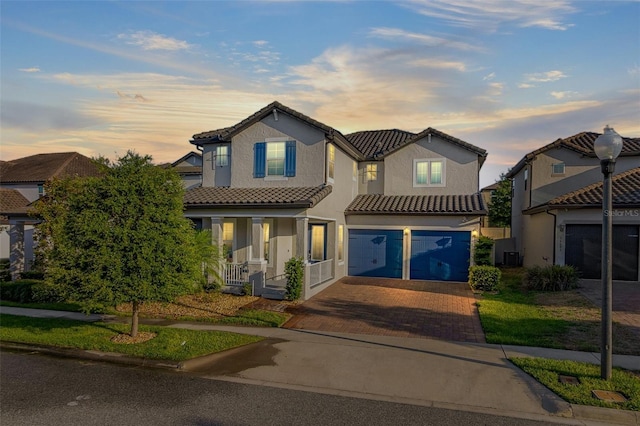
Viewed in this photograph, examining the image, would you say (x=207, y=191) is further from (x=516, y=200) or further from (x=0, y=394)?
(x=516, y=200)

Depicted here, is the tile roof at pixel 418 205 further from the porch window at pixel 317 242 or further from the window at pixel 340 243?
the porch window at pixel 317 242

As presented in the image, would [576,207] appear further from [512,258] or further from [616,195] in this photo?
[512,258]

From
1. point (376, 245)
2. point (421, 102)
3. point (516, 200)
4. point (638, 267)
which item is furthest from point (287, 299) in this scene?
point (516, 200)

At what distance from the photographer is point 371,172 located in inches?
845

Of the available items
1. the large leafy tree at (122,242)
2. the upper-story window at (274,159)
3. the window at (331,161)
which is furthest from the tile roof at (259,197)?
the large leafy tree at (122,242)

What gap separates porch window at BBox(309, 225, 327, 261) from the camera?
61.9 ft

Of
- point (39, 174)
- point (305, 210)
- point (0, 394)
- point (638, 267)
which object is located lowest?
point (0, 394)

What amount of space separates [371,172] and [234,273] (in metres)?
9.80

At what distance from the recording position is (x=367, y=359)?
8312 mm

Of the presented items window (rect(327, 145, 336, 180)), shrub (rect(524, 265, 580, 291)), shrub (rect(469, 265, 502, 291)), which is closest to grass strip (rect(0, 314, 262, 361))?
window (rect(327, 145, 336, 180))

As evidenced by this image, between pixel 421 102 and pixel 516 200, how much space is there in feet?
43.9

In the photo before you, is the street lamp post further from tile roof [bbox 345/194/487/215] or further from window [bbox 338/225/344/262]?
window [bbox 338/225/344/262]

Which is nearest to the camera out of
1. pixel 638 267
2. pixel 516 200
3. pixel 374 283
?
pixel 638 267

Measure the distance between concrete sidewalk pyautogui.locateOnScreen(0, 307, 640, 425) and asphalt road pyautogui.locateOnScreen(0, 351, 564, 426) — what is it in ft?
1.03
